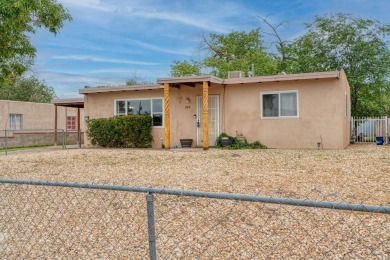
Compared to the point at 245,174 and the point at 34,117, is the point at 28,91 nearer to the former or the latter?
the point at 34,117

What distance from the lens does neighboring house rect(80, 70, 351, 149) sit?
13750mm

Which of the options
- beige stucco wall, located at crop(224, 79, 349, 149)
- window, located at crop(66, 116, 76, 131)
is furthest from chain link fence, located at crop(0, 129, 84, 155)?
beige stucco wall, located at crop(224, 79, 349, 149)

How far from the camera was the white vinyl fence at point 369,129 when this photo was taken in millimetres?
17984

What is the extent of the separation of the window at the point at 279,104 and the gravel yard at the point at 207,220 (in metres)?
6.41

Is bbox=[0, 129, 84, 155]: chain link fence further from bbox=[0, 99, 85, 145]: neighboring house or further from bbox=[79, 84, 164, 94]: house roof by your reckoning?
bbox=[79, 84, 164, 94]: house roof

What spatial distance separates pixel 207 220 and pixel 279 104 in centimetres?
1055

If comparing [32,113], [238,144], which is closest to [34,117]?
[32,113]

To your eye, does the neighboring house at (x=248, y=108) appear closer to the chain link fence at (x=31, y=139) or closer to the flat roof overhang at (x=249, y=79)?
the flat roof overhang at (x=249, y=79)

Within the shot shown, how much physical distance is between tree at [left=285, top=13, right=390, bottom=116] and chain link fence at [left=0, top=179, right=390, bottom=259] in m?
19.8

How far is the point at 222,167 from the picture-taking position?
8836mm

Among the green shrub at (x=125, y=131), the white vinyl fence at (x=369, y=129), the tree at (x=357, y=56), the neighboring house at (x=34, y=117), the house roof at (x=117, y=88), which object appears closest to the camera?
the green shrub at (x=125, y=131)

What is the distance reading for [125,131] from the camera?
52.1ft

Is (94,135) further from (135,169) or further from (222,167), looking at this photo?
(222,167)

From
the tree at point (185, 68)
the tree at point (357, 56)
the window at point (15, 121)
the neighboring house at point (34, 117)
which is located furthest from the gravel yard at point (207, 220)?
the tree at point (185, 68)
